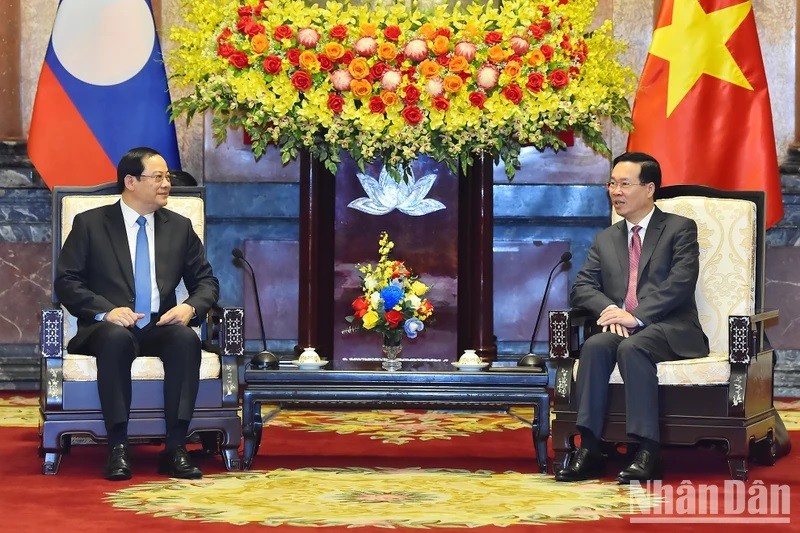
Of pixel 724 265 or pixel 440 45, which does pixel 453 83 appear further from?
pixel 724 265

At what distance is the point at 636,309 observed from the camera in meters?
5.40

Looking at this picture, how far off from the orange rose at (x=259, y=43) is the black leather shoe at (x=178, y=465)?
1789mm

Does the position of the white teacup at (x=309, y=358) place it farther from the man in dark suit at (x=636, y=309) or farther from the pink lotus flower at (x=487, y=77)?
the pink lotus flower at (x=487, y=77)

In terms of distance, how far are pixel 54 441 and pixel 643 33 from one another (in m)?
4.64

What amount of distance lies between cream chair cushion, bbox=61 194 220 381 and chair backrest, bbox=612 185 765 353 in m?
2.06

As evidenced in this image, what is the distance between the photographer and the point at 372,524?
414 cm

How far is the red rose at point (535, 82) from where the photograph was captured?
5883 mm

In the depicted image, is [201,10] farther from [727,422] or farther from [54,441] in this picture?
[727,422]

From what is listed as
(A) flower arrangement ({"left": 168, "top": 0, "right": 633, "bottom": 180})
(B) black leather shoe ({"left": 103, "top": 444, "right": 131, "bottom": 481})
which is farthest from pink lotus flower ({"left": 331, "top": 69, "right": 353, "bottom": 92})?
(B) black leather shoe ({"left": 103, "top": 444, "right": 131, "bottom": 481})

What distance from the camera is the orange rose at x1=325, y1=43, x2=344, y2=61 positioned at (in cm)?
586

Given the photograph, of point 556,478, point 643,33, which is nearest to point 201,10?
point 556,478

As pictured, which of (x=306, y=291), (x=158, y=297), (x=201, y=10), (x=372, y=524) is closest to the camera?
(x=372, y=524)

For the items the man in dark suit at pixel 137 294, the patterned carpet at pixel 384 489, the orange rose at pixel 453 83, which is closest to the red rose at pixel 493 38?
the orange rose at pixel 453 83

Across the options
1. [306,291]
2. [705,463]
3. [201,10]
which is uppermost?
[201,10]
